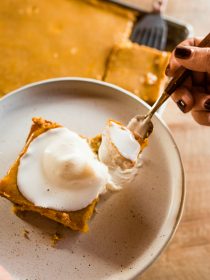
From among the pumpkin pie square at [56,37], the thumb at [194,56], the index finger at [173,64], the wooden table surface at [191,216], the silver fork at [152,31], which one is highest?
the thumb at [194,56]

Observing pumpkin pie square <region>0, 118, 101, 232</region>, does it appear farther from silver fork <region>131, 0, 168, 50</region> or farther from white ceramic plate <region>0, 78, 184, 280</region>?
silver fork <region>131, 0, 168, 50</region>

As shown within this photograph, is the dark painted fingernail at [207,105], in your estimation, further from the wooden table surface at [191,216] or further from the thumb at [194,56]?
the wooden table surface at [191,216]

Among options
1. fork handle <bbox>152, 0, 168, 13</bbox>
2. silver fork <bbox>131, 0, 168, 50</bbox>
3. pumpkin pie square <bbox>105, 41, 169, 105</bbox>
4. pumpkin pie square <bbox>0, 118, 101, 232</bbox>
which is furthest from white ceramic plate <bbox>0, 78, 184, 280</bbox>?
fork handle <bbox>152, 0, 168, 13</bbox>

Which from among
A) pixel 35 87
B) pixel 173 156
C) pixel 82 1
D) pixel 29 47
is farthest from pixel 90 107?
pixel 82 1

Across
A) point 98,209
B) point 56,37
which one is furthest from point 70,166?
point 56,37

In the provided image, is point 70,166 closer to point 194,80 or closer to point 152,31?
point 194,80

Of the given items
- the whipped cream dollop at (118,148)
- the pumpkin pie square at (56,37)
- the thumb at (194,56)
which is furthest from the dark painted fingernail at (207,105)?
the pumpkin pie square at (56,37)

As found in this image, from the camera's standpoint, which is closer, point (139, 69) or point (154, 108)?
point (154, 108)

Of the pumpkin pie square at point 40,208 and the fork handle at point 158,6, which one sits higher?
the fork handle at point 158,6
